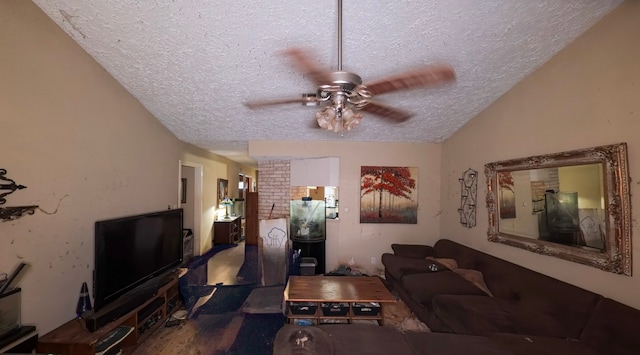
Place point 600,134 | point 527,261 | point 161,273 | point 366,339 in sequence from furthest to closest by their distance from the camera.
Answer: point 161,273 → point 527,261 → point 600,134 → point 366,339

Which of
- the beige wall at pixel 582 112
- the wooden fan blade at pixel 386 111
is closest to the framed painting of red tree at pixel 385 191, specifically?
the beige wall at pixel 582 112

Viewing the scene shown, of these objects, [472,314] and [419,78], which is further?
[472,314]

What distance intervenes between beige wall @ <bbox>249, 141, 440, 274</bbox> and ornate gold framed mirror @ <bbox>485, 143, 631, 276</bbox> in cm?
148

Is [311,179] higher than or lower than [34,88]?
lower

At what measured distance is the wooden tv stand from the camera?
1.85 m

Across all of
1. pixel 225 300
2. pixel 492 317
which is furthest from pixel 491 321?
pixel 225 300

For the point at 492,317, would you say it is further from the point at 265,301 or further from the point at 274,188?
the point at 274,188

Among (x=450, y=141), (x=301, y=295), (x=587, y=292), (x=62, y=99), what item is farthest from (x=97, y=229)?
(x=450, y=141)

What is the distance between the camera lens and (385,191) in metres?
4.38

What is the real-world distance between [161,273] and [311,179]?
8.43 feet

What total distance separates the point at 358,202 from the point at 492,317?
101 inches

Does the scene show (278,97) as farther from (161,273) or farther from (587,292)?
(587,292)

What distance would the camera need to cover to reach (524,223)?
2564 mm

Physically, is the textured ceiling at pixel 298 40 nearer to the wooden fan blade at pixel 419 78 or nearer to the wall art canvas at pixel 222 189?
the wooden fan blade at pixel 419 78
